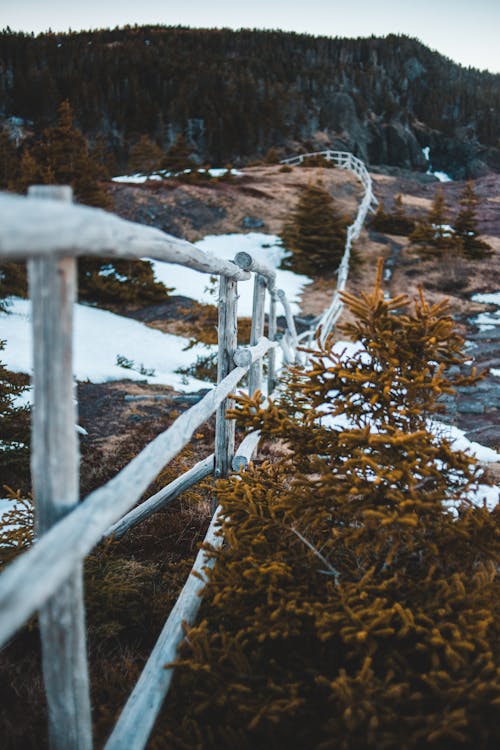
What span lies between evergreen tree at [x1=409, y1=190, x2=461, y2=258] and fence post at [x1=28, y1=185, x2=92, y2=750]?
2045 centimetres

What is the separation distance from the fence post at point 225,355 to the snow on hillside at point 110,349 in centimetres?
535

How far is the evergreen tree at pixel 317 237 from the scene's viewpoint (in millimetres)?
19391

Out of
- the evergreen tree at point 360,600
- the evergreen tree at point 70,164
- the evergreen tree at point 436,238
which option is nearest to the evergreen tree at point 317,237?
the evergreen tree at point 436,238

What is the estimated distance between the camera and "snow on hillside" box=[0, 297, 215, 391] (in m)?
9.45

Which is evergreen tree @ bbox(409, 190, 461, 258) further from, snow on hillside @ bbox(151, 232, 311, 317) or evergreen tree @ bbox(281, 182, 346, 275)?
snow on hillside @ bbox(151, 232, 311, 317)

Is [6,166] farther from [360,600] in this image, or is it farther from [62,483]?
[360,600]

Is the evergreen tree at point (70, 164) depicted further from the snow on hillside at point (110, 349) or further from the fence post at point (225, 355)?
the fence post at point (225, 355)

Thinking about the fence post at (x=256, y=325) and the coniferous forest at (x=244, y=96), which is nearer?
the fence post at (x=256, y=325)

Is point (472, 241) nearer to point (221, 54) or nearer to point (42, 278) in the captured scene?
point (42, 278)

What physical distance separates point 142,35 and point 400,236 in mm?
100328

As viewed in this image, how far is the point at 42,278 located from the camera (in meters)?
1.29

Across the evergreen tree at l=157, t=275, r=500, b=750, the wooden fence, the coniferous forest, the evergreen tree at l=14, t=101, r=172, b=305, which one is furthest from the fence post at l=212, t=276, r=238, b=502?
the coniferous forest

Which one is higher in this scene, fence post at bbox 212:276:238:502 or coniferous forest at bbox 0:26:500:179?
coniferous forest at bbox 0:26:500:179

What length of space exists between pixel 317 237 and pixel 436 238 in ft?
16.4
